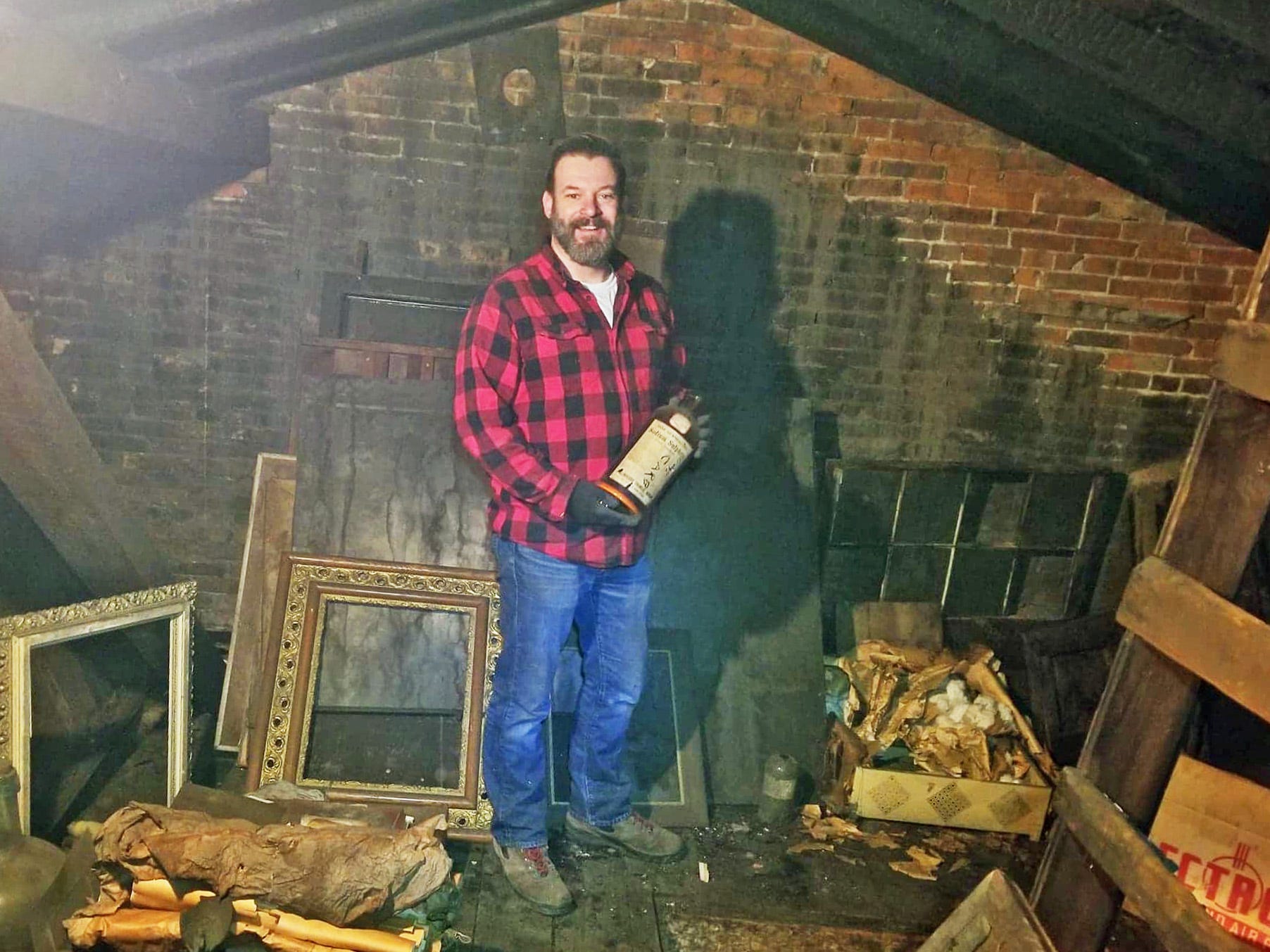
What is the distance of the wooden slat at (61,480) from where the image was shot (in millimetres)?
2748

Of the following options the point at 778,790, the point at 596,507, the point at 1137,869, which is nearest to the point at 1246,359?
the point at 1137,869

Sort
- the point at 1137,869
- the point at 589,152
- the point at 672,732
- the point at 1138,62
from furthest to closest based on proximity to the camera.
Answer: the point at 672,732 < the point at 1138,62 < the point at 589,152 < the point at 1137,869

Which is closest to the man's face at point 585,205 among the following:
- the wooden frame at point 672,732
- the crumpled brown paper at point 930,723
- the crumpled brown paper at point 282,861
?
the wooden frame at point 672,732

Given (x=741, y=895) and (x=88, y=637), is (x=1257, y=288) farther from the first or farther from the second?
(x=88, y=637)

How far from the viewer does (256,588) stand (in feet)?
10.7

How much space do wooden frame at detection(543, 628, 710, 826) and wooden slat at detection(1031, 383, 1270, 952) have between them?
1.22 metres

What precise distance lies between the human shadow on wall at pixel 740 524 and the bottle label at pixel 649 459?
1.04m

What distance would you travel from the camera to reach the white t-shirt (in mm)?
2543

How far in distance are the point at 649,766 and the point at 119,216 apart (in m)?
2.70

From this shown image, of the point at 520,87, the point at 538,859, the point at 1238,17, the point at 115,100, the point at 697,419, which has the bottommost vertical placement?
the point at 538,859

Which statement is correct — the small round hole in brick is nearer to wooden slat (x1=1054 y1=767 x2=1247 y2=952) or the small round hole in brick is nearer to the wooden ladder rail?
the wooden ladder rail

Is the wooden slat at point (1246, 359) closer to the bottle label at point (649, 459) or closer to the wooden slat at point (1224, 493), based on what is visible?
the wooden slat at point (1224, 493)

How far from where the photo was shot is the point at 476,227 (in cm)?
340

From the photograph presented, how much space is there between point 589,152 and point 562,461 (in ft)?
2.69
